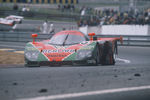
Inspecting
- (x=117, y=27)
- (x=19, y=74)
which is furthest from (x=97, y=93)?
(x=117, y=27)

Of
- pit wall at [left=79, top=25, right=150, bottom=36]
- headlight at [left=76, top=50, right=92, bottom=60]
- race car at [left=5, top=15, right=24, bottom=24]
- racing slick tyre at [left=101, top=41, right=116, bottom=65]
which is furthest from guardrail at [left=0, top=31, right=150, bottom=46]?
headlight at [left=76, top=50, right=92, bottom=60]

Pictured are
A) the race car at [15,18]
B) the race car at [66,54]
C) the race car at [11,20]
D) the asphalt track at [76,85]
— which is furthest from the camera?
the race car at [15,18]

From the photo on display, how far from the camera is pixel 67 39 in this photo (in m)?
7.77

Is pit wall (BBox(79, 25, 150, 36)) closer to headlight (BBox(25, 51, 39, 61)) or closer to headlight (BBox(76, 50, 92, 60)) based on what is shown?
headlight (BBox(76, 50, 92, 60))

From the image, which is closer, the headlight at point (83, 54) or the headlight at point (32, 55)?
the headlight at point (83, 54)

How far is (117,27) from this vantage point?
2019 cm

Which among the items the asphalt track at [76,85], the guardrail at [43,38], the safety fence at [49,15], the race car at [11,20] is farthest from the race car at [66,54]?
the safety fence at [49,15]

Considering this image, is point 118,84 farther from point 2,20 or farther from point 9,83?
point 2,20

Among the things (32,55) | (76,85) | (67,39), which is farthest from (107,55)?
(76,85)

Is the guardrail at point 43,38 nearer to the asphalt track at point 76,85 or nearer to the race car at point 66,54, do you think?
the race car at point 66,54

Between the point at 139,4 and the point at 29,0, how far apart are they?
16.3 meters

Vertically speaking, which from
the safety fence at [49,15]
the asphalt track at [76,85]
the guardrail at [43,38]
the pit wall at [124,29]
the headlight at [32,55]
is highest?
the asphalt track at [76,85]

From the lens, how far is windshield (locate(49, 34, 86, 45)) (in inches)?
301

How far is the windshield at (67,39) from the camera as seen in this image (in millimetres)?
7652
